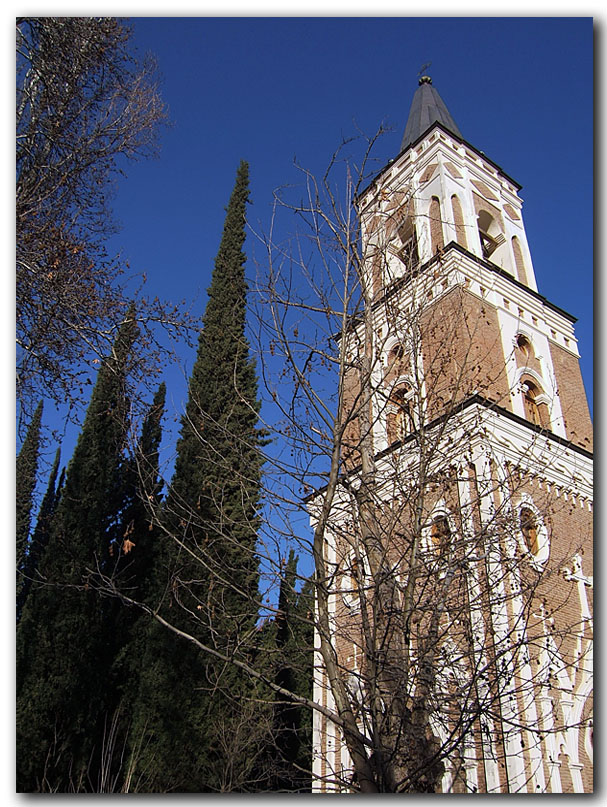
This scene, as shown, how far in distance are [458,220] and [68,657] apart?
1163cm

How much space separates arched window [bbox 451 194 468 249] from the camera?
13266 millimetres

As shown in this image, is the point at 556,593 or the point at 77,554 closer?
the point at 556,593

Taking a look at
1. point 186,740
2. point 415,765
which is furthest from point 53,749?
point 415,765

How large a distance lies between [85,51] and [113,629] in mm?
8549

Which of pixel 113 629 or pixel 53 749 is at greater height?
pixel 113 629

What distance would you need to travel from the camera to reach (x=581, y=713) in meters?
8.34

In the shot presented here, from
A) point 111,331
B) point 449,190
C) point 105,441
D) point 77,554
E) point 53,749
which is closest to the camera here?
point 111,331

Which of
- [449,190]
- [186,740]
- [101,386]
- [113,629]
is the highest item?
[449,190]

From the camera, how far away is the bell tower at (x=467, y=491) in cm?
400

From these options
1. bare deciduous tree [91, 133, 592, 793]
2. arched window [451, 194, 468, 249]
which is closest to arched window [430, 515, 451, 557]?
bare deciduous tree [91, 133, 592, 793]

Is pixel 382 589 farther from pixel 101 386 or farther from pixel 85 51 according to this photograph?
pixel 101 386

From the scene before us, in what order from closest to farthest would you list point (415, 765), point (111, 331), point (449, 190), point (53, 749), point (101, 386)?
point (415, 765), point (111, 331), point (53, 749), point (101, 386), point (449, 190)

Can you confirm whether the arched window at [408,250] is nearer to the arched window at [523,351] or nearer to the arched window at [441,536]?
the arched window at [441,536]

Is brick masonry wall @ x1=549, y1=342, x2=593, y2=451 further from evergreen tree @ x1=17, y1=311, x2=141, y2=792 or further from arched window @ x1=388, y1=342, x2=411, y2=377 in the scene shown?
evergreen tree @ x1=17, y1=311, x2=141, y2=792
